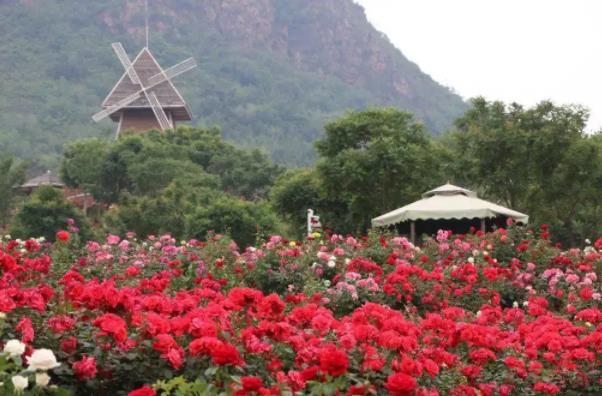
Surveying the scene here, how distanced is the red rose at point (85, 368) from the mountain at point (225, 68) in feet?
273

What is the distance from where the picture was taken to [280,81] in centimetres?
14275

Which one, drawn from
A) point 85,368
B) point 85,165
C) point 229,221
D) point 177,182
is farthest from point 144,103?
point 85,368

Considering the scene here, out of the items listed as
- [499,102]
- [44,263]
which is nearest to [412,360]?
[44,263]

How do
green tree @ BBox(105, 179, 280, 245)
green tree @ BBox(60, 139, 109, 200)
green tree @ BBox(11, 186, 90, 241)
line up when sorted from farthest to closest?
1. green tree @ BBox(60, 139, 109, 200)
2. green tree @ BBox(11, 186, 90, 241)
3. green tree @ BBox(105, 179, 280, 245)

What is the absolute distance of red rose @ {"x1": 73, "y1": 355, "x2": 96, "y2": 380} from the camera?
12.6 ft

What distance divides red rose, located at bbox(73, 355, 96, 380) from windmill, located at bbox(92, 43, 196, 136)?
70.0 m

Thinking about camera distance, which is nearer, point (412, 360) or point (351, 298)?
point (412, 360)

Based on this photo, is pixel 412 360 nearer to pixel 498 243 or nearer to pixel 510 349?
pixel 510 349

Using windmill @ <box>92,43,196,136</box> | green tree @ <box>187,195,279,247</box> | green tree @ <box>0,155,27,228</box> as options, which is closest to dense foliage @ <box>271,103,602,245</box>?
green tree @ <box>187,195,279,247</box>

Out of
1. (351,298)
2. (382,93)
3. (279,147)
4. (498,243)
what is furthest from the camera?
(382,93)

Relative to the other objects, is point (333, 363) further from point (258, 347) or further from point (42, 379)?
point (42, 379)

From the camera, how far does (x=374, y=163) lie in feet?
89.0

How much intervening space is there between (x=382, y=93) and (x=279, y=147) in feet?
191

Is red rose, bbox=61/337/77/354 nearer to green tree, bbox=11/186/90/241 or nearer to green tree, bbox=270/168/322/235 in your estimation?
green tree, bbox=270/168/322/235
